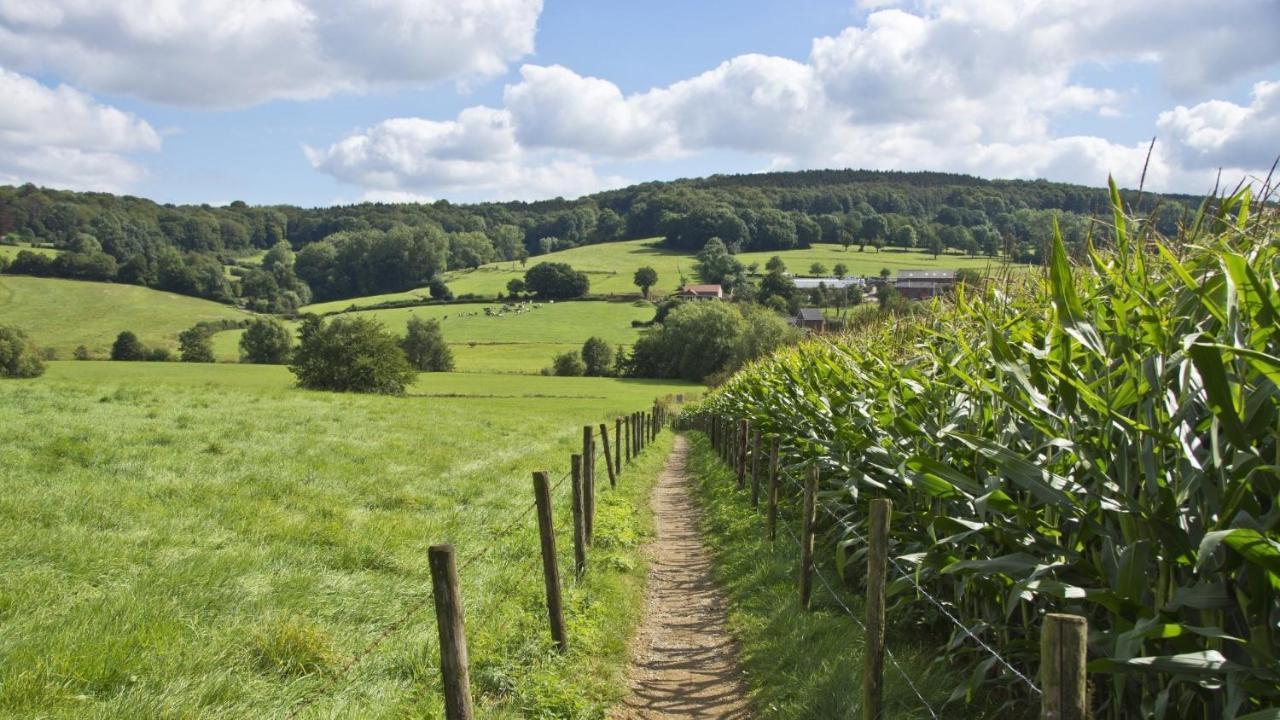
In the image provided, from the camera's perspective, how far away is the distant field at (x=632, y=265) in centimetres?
11050

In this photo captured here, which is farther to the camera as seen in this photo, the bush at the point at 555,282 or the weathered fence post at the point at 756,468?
the bush at the point at 555,282

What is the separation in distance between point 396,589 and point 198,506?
361 cm

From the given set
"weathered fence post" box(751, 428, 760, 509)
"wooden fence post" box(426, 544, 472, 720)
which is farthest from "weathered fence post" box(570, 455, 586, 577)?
"wooden fence post" box(426, 544, 472, 720)

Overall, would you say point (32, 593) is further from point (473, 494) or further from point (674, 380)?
point (674, 380)

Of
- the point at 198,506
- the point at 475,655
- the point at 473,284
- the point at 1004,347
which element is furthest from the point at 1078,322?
the point at 473,284

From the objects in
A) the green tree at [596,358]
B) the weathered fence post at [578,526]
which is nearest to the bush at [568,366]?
the green tree at [596,358]

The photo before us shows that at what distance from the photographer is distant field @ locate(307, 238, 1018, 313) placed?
110 m

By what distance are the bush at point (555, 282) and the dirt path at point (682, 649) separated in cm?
10320

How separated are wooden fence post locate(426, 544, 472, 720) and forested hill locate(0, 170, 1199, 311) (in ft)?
275

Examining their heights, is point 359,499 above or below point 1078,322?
below

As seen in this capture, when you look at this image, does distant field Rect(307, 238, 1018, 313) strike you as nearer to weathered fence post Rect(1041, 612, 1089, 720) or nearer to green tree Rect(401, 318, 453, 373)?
green tree Rect(401, 318, 453, 373)

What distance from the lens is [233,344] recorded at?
254ft

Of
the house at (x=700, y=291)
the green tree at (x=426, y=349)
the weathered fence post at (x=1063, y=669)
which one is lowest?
the green tree at (x=426, y=349)

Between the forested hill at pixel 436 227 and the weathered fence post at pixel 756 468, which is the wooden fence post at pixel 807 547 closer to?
the weathered fence post at pixel 756 468
